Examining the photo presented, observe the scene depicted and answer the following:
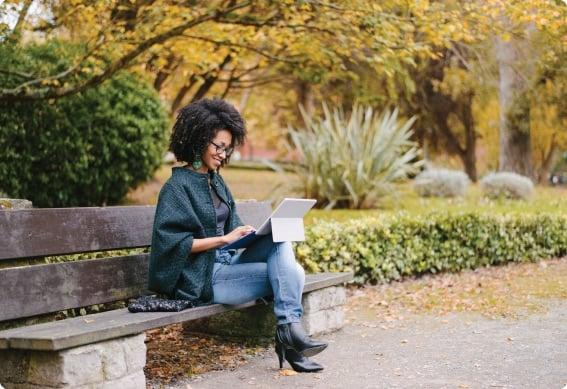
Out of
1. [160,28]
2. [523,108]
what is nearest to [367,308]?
[160,28]

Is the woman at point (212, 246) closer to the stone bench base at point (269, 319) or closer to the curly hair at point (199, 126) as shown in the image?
the curly hair at point (199, 126)

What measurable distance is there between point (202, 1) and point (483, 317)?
17.1 feet

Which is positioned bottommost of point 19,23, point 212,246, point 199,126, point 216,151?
point 212,246

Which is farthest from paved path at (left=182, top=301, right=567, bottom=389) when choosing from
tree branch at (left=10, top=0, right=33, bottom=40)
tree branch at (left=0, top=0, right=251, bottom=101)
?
tree branch at (left=10, top=0, right=33, bottom=40)

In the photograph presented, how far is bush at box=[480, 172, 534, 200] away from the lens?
16141mm

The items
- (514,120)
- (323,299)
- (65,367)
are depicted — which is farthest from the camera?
(514,120)

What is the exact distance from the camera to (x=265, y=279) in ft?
15.1

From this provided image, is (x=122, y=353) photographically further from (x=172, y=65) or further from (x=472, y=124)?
(x=472, y=124)

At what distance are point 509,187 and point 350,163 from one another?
196 inches

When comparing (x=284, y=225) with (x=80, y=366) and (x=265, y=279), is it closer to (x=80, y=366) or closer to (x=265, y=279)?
(x=265, y=279)

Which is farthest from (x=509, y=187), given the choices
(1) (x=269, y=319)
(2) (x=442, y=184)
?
(1) (x=269, y=319)

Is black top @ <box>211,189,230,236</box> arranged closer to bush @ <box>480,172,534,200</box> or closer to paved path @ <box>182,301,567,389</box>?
paved path @ <box>182,301,567,389</box>

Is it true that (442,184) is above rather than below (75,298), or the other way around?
below

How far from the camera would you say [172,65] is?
12719 millimetres
